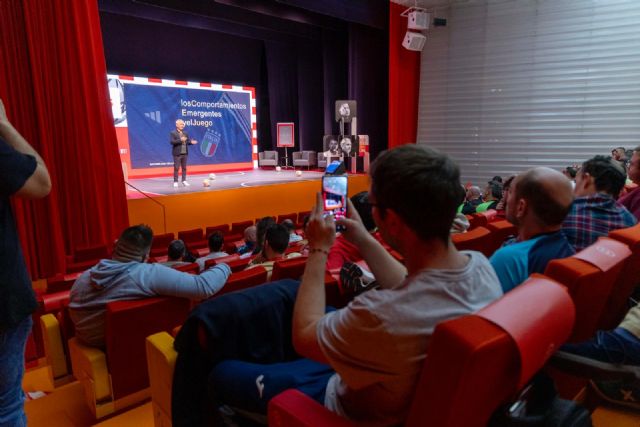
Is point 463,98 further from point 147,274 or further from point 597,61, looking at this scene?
point 147,274

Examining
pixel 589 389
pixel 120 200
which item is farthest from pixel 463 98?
pixel 589 389

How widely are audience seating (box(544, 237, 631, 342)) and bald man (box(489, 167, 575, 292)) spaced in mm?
213

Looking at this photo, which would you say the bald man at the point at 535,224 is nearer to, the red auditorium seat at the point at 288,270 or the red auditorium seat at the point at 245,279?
the red auditorium seat at the point at 288,270

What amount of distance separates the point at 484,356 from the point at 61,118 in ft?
19.8

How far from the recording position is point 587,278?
3.87 ft

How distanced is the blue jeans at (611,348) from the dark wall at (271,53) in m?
7.90

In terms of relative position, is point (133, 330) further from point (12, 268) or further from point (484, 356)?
point (484, 356)

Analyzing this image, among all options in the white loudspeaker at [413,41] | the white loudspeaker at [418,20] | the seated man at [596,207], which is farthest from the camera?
the white loudspeaker at [413,41]

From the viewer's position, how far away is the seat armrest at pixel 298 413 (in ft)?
3.07

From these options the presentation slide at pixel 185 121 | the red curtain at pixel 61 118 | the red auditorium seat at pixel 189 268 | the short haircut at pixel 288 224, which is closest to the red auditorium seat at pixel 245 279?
the red auditorium seat at pixel 189 268

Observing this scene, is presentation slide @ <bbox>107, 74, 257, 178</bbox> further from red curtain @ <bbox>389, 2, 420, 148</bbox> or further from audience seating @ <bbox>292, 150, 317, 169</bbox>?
red curtain @ <bbox>389, 2, 420, 148</bbox>

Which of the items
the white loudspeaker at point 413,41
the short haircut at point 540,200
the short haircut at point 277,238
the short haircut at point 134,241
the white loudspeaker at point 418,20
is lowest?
the short haircut at point 277,238

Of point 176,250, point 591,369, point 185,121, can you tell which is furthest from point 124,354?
point 185,121

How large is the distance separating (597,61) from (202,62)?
9.11 metres
